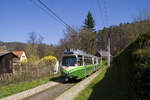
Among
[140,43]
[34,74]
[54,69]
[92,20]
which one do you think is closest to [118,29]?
[92,20]

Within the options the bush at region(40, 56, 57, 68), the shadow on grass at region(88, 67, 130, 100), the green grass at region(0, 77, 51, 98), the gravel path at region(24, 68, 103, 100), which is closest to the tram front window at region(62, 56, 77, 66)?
the gravel path at region(24, 68, 103, 100)

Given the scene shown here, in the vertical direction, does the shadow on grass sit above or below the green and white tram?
below

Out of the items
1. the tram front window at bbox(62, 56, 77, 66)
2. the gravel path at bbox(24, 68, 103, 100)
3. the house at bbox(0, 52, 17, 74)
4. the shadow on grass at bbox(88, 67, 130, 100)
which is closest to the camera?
the shadow on grass at bbox(88, 67, 130, 100)

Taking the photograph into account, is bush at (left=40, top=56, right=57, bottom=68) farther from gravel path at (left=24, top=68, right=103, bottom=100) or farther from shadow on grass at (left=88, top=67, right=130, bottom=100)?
shadow on grass at (left=88, top=67, right=130, bottom=100)

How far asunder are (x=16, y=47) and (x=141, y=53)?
8552cm

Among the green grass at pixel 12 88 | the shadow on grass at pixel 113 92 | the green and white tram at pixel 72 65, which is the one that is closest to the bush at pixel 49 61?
the green and white tram at pixel 72 65

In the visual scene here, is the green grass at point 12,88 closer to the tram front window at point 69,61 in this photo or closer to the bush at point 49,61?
the tram front window at point 69,61

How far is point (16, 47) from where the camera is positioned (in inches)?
3196

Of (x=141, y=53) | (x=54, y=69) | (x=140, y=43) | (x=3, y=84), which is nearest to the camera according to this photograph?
(x=141, y=53)

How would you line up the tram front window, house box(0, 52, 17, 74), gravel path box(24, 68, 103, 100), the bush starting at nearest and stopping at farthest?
gravel path box(24, 68, 103, 100) < the tram front window < the bush < house box(0, 52, 17, 74)

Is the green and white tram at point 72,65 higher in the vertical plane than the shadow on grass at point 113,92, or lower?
higher

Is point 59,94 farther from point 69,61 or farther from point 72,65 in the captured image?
point 69,61

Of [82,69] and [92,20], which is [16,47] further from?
[82,69]

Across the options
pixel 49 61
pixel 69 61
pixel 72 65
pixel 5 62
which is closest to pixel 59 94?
pixel 72 65
